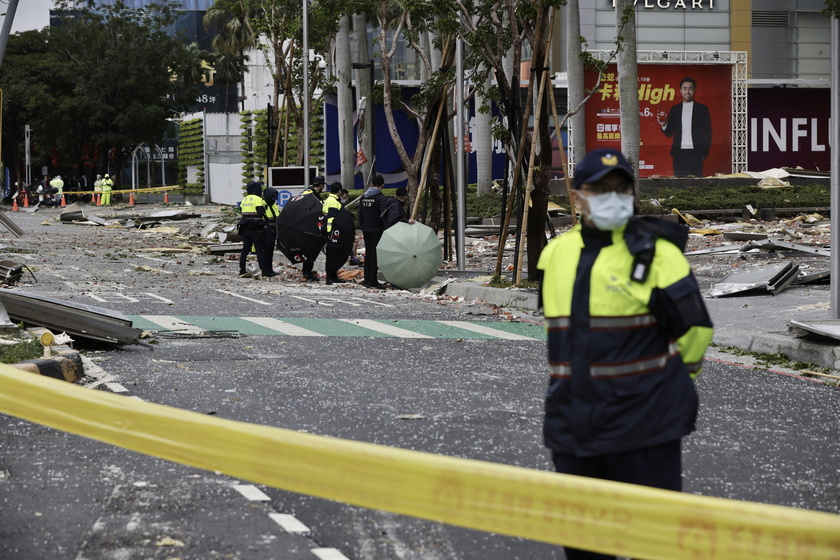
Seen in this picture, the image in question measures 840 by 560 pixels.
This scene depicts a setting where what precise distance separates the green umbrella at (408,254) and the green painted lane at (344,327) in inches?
166

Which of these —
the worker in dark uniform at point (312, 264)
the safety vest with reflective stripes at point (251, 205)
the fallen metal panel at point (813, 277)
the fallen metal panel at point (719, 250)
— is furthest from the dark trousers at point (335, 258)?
the fallen metal panel at point (813, 277)

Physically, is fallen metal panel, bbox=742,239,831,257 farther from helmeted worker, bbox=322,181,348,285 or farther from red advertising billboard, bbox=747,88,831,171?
red advertising billboard, bbox=747,88,831,171

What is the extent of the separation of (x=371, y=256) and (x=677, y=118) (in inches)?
1225

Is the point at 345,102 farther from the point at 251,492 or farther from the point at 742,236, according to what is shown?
the point at 251,492

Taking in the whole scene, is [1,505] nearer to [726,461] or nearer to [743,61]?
[726,461]

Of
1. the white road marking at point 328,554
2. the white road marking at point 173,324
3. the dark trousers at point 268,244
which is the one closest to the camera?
the white road marking at point 328,554

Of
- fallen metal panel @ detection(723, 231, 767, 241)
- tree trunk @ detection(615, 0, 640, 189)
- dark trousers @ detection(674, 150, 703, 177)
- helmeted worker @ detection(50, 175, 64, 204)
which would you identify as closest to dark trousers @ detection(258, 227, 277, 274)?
fallen metal panel @ detection(723, 231, 767, 241)

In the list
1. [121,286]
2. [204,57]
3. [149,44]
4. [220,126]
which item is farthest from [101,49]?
[121,286]

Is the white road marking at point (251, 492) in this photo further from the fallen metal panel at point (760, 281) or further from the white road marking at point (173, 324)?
the fallen metal panel at point (760, 281)

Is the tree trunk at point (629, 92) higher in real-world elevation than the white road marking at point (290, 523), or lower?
higher

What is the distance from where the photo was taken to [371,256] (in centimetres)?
2081

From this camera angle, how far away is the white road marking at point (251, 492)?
6.52m

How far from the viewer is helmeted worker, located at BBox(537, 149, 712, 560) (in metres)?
4.23

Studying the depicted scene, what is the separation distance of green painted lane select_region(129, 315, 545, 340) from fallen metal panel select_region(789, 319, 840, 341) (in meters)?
3.05
